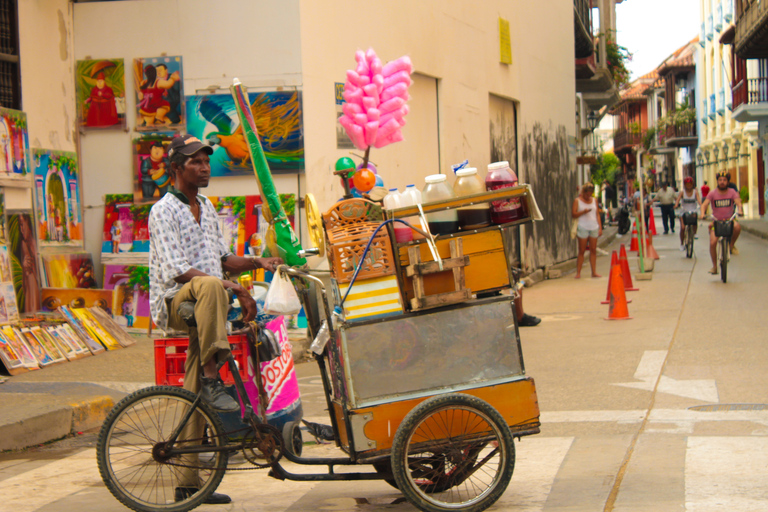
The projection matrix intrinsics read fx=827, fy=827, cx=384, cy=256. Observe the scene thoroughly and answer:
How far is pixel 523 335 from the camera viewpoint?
32.7 ft

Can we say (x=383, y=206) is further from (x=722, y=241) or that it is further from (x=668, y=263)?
(x=668, y=263)

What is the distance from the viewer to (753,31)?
2866cm

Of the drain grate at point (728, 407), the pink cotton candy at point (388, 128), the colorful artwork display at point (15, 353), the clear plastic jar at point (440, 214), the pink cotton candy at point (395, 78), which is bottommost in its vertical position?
the drain grate at point (728, 407)

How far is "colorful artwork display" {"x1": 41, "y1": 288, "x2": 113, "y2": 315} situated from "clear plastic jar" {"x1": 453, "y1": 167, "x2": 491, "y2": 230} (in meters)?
5.90

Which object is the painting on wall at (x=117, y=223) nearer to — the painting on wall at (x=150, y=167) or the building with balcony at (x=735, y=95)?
the painting on wall at (x=150, y=167)

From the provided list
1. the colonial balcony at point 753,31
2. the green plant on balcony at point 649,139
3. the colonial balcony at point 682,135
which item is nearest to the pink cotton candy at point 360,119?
the colonial balcony at point 753,31

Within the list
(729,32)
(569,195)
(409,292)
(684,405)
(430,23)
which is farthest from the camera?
(729,32)

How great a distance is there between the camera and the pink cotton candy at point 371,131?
263 inches

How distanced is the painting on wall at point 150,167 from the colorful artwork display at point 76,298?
113 cm

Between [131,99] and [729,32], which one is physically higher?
[729,32]

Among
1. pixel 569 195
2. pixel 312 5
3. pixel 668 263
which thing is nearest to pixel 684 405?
pixel 312 5

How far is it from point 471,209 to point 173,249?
1.55 meters

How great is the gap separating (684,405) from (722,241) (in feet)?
28.8

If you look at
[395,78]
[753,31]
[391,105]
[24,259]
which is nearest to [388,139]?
[391,105]
